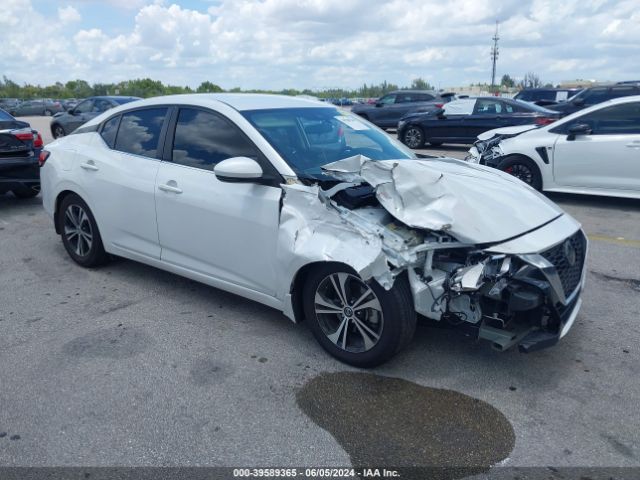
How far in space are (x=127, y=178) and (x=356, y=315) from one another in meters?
2.43

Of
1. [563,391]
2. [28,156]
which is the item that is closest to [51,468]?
[563,391]

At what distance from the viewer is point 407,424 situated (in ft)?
9.91

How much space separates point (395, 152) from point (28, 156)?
6074mm

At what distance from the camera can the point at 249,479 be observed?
2639 millimetres

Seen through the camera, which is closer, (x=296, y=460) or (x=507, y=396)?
(x=296, y=460)

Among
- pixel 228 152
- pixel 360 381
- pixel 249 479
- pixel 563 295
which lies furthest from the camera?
pixel 228 152

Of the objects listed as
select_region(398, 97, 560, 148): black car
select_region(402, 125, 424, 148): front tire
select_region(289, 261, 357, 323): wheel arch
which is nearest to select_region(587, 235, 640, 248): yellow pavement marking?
select_region(289, 261, 357, 323): wheel arch

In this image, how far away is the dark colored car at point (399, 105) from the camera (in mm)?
20516

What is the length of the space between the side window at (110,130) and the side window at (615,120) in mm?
6474

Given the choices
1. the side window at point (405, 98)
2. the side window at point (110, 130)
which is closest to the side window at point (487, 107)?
the side window at point (405, 98)

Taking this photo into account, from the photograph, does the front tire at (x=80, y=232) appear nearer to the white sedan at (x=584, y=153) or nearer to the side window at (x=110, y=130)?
the side window at (x=110, y=130)

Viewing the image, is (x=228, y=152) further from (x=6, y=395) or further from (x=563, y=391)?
(x=563, y=391)

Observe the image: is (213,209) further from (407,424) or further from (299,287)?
(407,424)

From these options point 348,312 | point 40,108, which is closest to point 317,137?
point 348,312
